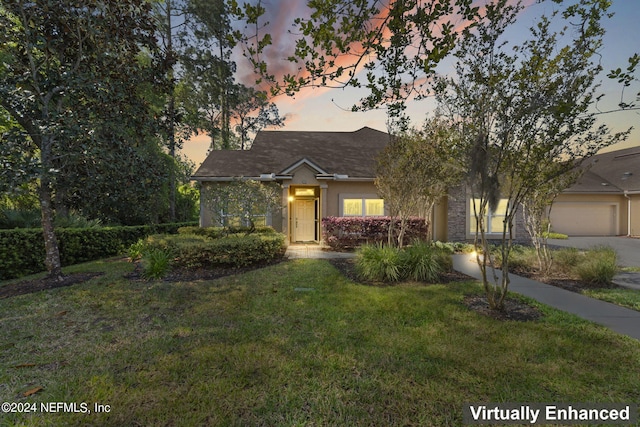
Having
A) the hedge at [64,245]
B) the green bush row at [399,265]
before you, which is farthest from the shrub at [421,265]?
the hedge at [64,245]

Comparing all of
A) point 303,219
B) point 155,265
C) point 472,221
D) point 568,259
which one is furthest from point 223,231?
point 472,221

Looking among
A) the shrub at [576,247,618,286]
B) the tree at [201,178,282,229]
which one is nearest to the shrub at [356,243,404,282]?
the shrub at [576,247,618,286]

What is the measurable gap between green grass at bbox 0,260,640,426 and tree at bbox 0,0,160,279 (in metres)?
3.41

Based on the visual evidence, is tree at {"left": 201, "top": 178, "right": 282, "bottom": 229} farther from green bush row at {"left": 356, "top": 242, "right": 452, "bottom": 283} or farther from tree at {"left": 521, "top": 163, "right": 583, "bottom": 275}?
tree at {"left": 521, "top": 163, "right": 583, "bottom": 275}

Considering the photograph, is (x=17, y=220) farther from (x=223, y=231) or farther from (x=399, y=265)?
(x=399, y=265)

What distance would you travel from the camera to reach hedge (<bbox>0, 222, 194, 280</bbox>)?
7.25 meters

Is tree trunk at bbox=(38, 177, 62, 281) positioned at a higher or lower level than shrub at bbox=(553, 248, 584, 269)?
higher

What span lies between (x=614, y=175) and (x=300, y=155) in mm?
21686

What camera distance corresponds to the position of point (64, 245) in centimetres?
852

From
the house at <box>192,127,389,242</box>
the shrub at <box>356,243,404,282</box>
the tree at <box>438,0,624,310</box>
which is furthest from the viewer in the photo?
the house at <box>192,127,389,242</box>

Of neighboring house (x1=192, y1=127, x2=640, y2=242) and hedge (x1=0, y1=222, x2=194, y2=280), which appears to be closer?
hedge (x1=0, y1=222, x2=194, y2=280)

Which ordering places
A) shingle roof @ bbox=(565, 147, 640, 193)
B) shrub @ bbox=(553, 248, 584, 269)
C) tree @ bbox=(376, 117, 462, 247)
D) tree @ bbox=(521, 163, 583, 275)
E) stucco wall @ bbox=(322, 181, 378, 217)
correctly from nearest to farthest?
1. tree @ bbox=(521, 163, 583, 275)
2. shrub @ bbox=(553, 248, 584, 269)
3. tree @ bbox=(376, 117, 462, 247)
4. stucco wall @ bbox=(322, 181, 378, 217)
5. shingle roof @ bbox=(565, 147, 640, 193)

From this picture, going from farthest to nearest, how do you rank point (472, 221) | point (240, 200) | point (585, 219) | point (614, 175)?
1. point (614, 175)
2. point (585, 219)
3. point (472, 221)
4. point (240, 200)

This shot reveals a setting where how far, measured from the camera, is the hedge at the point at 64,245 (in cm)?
725
